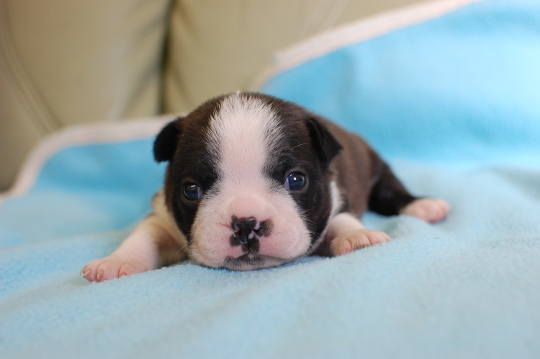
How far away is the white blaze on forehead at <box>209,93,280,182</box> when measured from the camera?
1794mm

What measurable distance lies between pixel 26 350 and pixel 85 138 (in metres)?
3.04

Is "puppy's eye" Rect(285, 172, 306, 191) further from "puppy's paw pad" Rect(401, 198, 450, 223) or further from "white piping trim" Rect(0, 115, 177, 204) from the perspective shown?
"white piping trim" Rect(0, 115, 177, 204)

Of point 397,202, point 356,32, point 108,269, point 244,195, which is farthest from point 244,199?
point 356,32

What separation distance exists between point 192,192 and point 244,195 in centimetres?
28

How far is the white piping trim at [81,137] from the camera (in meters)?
3.78

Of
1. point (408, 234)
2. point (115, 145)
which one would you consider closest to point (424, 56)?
point (408, 234)

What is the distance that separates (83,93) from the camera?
3.89 metres

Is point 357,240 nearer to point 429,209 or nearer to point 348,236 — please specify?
point 348,236

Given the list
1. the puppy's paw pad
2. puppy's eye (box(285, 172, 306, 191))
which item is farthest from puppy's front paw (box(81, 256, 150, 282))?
the puppy's paw pad

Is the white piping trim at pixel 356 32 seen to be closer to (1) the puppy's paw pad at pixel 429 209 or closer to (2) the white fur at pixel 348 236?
(1) the puppy's paw pad at pixel 429 209

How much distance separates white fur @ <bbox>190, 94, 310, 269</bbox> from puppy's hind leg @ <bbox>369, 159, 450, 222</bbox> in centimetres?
96

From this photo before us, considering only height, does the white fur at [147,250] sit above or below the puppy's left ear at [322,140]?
below

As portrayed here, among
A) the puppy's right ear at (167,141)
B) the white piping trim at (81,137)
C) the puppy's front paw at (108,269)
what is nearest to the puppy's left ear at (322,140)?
the puppy's right ear at (167,141)

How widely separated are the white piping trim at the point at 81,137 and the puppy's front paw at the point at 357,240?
2381mm
